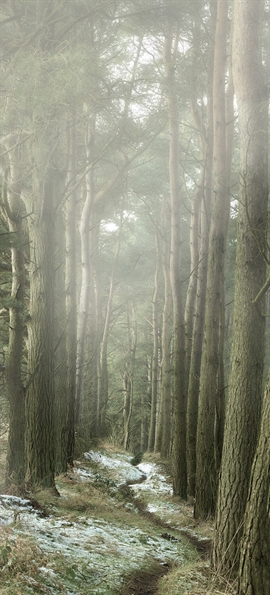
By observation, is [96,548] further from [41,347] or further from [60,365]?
[60,365]

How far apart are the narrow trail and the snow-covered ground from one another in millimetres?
125

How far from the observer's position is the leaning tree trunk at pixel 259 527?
4.02 meters

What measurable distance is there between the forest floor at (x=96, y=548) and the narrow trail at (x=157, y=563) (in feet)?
0.04

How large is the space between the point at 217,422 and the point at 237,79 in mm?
5119

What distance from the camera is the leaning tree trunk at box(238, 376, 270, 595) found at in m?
4.02

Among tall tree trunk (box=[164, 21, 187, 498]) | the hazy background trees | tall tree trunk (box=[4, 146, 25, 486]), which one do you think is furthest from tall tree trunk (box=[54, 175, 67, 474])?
tall tree trunk (box=[164, 21, 187, 498])

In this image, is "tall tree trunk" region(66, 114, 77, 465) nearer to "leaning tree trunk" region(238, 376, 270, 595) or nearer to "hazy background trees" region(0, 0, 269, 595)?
"hazy background trees" region(0, 0, 269, 595)

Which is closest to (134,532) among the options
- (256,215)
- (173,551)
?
(173,551)

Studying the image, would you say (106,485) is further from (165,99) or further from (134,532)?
(165,99)

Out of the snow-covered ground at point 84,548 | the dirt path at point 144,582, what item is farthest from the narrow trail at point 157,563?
the snow-covered ground at point 84,548

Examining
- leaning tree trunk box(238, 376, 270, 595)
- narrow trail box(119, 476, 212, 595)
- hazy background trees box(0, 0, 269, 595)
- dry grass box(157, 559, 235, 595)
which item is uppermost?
hazy background trees box(0, 0, 269, 595)

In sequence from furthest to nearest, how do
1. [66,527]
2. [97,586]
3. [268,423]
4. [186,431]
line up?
1. [186,431]
2. [66,527]
3. [97,586]
4. [268,423]

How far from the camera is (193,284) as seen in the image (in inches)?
519

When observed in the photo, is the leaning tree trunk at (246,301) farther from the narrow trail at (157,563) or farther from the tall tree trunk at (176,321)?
the tall tree trunk at (176,321)
